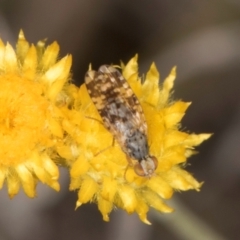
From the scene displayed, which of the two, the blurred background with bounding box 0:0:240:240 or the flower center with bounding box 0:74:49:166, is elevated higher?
the blurred background with bounding box 0:0:240:240

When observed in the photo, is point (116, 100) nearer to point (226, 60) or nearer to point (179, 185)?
point (179, 185)

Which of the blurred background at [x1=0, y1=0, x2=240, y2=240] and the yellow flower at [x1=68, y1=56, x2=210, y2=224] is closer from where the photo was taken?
the yellow flower at [x1=68, y1=56, x2=210, y2=224]

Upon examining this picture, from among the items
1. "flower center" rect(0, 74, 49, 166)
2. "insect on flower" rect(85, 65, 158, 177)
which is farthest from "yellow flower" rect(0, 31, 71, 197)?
"insect on flower" rect(85, 65, 158, 177)

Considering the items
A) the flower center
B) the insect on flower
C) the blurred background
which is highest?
the blurred background

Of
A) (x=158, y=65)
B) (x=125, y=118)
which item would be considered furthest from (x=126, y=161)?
(x=158, y=65)

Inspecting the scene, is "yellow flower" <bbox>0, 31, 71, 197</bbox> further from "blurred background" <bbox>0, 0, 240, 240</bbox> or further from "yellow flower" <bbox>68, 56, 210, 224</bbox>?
"blurred background" <bbox>0, 0, 240, 240</bbox>

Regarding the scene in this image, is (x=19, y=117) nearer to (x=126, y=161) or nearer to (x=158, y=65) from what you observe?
(x=126, y=161)
